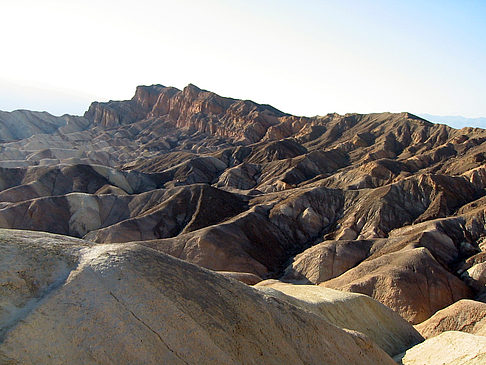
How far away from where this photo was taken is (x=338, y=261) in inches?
1604

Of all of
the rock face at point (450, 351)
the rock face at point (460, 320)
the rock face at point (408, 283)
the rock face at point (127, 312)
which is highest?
the rock face at point (127, 312)

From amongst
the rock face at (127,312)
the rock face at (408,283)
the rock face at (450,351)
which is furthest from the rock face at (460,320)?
the rock face at (127,312)

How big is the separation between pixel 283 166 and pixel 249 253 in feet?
133

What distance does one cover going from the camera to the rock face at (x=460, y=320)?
2184 centimetres

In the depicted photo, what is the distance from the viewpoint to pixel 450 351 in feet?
52.5

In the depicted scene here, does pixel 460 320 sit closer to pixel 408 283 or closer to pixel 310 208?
pixel 408 283

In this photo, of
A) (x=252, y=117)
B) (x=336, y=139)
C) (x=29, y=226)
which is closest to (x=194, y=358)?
(x=29, y=226)

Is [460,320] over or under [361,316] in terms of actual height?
under

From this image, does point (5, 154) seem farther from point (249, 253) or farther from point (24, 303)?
point (24, 303)

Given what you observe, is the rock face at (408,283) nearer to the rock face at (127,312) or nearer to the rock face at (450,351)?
the rock face at (450,351)

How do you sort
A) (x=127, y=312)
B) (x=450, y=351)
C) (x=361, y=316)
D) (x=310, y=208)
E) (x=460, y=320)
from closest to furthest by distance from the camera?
(x=127, y=312)
(x=450, y=351)
(x=361, y=316)
(x=460, y=320)
(x=310, y=208)

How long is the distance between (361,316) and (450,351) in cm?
481

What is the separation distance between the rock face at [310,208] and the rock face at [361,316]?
26.3 feet

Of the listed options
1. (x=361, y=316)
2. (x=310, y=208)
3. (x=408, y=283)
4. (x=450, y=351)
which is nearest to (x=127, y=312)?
(x=450, y=351)
